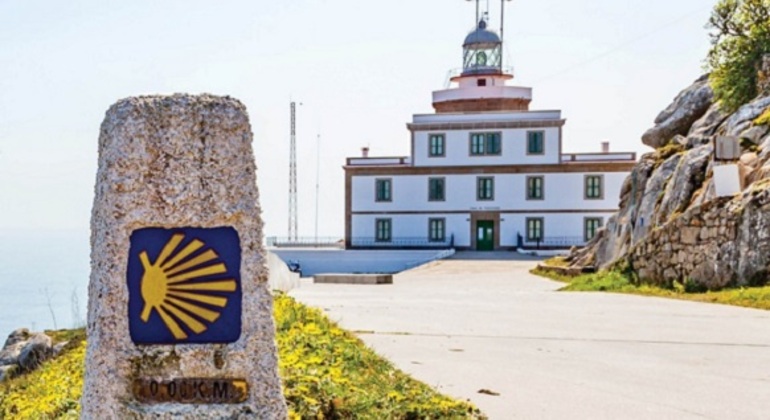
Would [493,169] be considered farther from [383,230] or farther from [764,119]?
[764,119]

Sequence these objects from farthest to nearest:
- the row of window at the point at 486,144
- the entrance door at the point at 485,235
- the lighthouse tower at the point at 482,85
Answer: the lighthouse tower at the point at 482,85, the row of window at the point at 486,144, the entrance door at the point at 485,235

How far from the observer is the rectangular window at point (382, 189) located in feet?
168

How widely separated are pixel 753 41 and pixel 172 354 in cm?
2179

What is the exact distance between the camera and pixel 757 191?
1529 centimetres

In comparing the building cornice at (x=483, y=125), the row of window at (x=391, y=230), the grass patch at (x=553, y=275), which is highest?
the building cornice at (x=483, y=125)

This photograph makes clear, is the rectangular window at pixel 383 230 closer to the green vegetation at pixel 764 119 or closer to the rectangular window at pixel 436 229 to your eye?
the rectangular window at pixel 436 229

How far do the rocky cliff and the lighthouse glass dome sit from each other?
27307mm

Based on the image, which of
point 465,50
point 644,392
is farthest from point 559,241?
point 644,392

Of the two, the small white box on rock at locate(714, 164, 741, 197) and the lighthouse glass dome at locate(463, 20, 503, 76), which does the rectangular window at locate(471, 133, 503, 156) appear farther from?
the small white box on rock at locate(714, 164, 741, 197)

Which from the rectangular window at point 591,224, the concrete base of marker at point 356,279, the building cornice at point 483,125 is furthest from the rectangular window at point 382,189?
the concrete base of marker at point 356,279

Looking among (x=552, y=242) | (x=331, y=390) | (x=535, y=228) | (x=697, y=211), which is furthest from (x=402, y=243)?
(x=331, y=390)

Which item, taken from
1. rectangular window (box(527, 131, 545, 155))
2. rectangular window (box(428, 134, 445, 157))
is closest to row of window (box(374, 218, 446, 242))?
rectangular window (box(428, 134, 445, 157))

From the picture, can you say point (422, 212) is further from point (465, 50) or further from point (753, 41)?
point (753, 41)

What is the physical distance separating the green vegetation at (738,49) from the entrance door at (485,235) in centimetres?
2593
